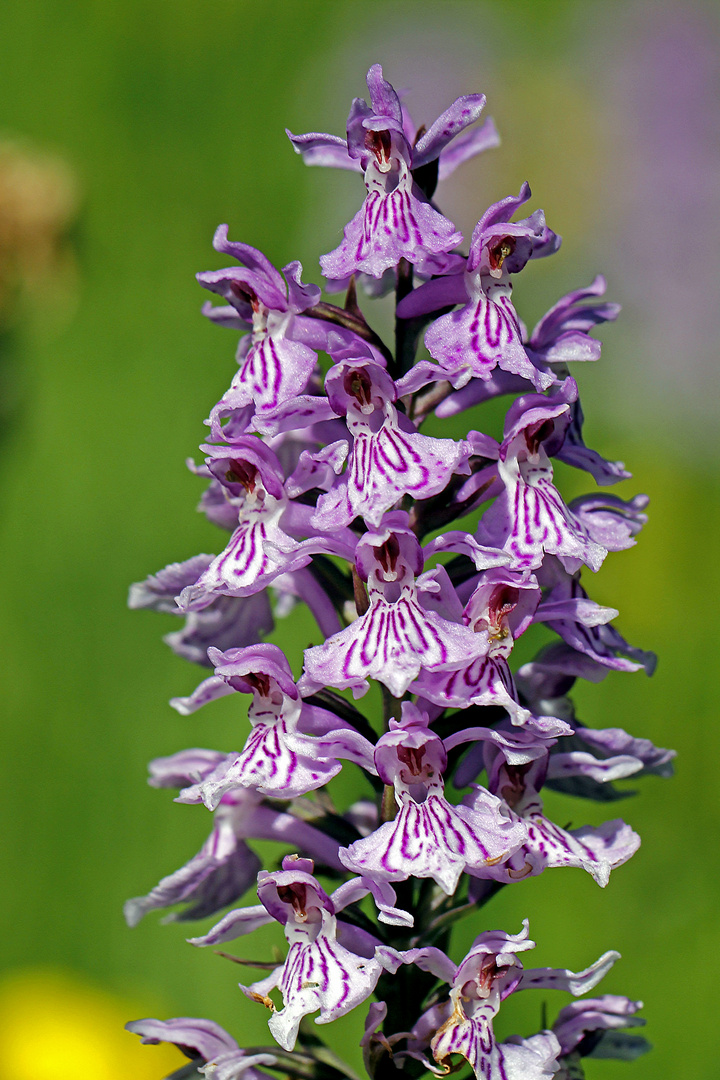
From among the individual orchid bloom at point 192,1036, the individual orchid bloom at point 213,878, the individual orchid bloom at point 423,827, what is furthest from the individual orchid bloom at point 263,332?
the individual orchid bloom at point 192,1036

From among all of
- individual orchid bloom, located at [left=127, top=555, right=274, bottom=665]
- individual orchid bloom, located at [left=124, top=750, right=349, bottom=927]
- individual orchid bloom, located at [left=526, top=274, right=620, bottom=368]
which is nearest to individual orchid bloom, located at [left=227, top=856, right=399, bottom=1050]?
individual orchid bloom, located at [left=124, top=750, right=349, bottom=927]

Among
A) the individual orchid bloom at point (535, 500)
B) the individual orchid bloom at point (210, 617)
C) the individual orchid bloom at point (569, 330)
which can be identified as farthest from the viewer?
the individual orchid bloom at point (210, 617)

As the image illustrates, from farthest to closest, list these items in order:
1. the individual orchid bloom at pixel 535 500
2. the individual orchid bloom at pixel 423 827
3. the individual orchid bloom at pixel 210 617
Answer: the individual orchid bloom at pixel 210 617 < the individual orchid bloom at pixel 535 500 < the individual orchid bloom at pixel 423 827

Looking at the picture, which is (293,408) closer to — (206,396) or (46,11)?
(206,396)

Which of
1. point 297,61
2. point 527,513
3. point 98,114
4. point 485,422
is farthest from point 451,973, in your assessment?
point 297,61

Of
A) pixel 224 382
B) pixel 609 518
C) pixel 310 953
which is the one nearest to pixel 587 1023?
pixel 310 953

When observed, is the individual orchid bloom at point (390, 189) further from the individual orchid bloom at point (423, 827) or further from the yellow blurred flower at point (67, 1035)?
the yellow blurred flower at point (67, 1035)

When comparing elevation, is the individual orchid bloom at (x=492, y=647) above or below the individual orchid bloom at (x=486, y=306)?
below

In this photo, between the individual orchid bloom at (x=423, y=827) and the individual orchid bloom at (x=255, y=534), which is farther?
the individual orchid bloom at (x=255, y=534)

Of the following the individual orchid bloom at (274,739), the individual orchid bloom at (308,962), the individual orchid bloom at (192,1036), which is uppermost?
the individual orchid bloom at (274,739)
